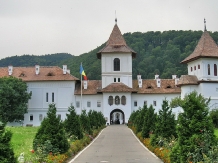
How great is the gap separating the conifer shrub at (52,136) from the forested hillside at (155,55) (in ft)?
209

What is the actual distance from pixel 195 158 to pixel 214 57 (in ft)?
150

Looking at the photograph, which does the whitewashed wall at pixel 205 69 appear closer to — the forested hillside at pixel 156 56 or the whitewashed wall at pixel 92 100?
the whitewashed wall at pixel 92 100

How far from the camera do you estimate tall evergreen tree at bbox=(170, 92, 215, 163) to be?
11047mm

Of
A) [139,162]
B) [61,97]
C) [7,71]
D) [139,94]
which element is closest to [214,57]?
[139,94]

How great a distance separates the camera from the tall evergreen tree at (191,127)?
36.2ft

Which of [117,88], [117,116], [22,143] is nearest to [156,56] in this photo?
[117,116]

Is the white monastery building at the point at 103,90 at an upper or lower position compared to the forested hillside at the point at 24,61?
lower

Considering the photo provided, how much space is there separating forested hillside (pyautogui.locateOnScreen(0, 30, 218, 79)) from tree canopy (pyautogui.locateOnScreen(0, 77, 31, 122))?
23562 millimetres

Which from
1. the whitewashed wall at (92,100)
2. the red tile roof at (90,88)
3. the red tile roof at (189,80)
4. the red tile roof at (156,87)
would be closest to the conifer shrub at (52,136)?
the red tile roof at (189,80)

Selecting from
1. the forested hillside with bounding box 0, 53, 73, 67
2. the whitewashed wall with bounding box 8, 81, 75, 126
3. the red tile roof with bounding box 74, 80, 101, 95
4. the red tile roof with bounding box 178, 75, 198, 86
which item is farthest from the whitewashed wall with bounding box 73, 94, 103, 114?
the forested hillside with bounding box 0, 53, 73, 67

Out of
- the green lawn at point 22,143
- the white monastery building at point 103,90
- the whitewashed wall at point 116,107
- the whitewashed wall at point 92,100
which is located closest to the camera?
the green lawn at point 22,143

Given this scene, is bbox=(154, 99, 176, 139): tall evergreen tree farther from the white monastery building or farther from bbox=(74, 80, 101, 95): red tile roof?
bbox=(74, 80, 101, 95): red tile roof

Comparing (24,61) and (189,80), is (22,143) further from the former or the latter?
(24,61)

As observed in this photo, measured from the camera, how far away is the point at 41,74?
208 feet
